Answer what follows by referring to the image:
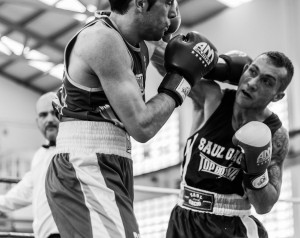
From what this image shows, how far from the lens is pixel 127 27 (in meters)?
1.95

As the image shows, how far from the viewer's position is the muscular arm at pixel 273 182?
263 centimetres

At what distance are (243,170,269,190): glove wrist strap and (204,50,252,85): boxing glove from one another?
43 centimetres

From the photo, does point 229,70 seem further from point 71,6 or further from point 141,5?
point 71,6

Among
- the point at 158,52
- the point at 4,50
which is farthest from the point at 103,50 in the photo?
the point at 4,50

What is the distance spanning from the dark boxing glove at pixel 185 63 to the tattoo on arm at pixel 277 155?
747 millimetres

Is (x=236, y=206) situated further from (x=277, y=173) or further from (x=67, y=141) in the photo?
(x=67, y=141)

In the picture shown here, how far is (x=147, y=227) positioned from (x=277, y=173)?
6956 mm

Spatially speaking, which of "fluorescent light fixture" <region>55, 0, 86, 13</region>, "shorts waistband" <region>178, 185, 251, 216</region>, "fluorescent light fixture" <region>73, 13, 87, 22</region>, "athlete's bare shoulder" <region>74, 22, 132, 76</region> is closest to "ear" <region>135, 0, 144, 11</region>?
"athlete's bare shoulder" <region>74, 22, 132, 76</region>

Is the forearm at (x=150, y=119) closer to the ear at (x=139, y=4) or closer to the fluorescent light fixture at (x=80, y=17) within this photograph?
the ear at (x=139, y=4)

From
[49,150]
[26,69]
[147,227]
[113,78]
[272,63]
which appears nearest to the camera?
[113,78]

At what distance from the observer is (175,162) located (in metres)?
10.2

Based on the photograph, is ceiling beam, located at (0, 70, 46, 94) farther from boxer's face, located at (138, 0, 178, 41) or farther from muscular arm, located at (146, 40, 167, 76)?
boxer's face, located at (138, 0, 178, 41)

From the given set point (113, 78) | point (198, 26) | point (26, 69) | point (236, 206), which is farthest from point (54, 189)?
point (26, 69)

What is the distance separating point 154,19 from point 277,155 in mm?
1094
